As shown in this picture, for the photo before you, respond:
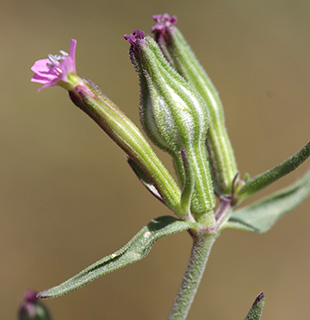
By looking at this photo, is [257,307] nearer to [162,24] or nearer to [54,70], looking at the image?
[54,70]

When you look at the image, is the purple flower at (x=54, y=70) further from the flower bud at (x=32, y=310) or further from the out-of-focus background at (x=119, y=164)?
the out-of-focus background at (x=119, y=164)

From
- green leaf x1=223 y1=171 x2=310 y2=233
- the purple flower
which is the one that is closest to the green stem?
green leaf x1=223 y1=171 x2=310 y2=233

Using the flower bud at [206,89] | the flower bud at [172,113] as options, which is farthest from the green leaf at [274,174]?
the flower bud at [172,113]

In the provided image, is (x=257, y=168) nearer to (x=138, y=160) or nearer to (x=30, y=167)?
(x=30, y=167)

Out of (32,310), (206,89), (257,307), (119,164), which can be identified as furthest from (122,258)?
(119,164)

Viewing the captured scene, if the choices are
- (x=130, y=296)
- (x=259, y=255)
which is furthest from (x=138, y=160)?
(x=259, y=255)

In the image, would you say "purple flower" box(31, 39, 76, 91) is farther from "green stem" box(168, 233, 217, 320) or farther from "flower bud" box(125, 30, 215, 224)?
"green stem" box(168, 233, 217, 320)
